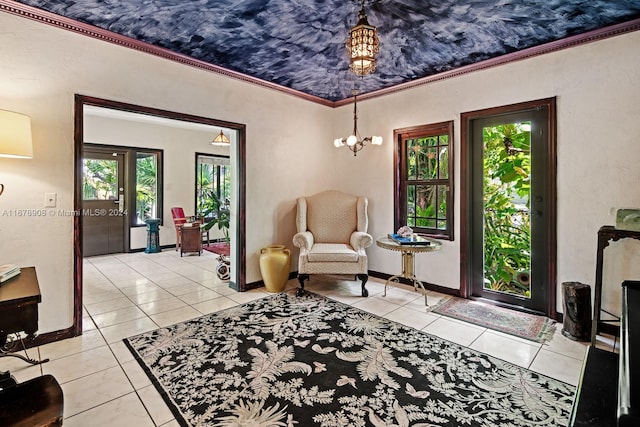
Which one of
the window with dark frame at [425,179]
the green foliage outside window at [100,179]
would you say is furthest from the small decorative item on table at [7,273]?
the green foliage outside window at [100,179]

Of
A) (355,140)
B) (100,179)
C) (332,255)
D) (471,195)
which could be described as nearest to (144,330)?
(332,255)

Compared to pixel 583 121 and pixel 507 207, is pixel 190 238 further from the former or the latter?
pixel 583 121

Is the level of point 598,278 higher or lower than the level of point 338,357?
higher

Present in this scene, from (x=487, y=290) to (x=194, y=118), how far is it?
376 cm

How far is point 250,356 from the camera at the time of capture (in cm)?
238

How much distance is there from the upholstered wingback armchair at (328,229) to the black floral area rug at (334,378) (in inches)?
37.4

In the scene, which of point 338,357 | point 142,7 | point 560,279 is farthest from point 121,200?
point 560,279

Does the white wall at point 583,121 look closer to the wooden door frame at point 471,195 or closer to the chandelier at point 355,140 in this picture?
the wooden door frame at point 471,195

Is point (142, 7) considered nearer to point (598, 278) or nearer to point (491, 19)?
point (491, 19)

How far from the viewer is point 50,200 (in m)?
2.62

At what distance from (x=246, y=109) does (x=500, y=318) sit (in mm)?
3619

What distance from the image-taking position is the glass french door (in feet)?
10.5

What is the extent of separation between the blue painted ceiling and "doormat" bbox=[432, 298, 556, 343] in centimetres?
261

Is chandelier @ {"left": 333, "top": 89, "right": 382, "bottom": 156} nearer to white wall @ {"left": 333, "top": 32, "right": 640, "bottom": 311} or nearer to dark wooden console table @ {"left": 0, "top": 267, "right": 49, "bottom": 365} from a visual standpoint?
white wall @ {"left": 333, "top": 32, "right": 640, "bottom": 311}
